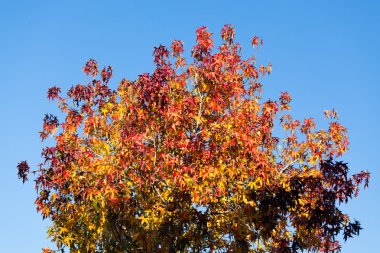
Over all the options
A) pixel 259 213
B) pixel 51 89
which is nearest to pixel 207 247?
pixel 259 213

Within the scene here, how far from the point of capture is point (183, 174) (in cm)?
1398

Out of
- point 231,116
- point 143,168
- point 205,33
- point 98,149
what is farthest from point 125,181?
point 205,33

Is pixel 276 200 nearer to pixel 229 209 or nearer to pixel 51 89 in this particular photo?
pixel 229 209

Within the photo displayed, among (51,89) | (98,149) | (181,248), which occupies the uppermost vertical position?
(51,89)

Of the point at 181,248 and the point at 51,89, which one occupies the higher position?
the point at 51,89

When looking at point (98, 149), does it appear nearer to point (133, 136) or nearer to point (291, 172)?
point (133, 136)

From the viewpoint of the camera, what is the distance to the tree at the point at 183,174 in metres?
13.8

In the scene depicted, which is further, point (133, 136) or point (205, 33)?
point (205, 33)

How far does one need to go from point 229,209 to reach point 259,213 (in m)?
1.40

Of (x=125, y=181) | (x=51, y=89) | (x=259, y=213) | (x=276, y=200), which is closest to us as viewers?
(x=276, y=200)

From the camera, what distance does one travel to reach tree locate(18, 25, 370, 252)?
13.8 meters

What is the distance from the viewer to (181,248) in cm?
Result: 1432

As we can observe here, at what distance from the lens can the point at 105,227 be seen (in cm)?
1547

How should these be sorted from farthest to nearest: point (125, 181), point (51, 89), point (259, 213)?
point (51, 89) < point (125, 181) < point (259, 213)
